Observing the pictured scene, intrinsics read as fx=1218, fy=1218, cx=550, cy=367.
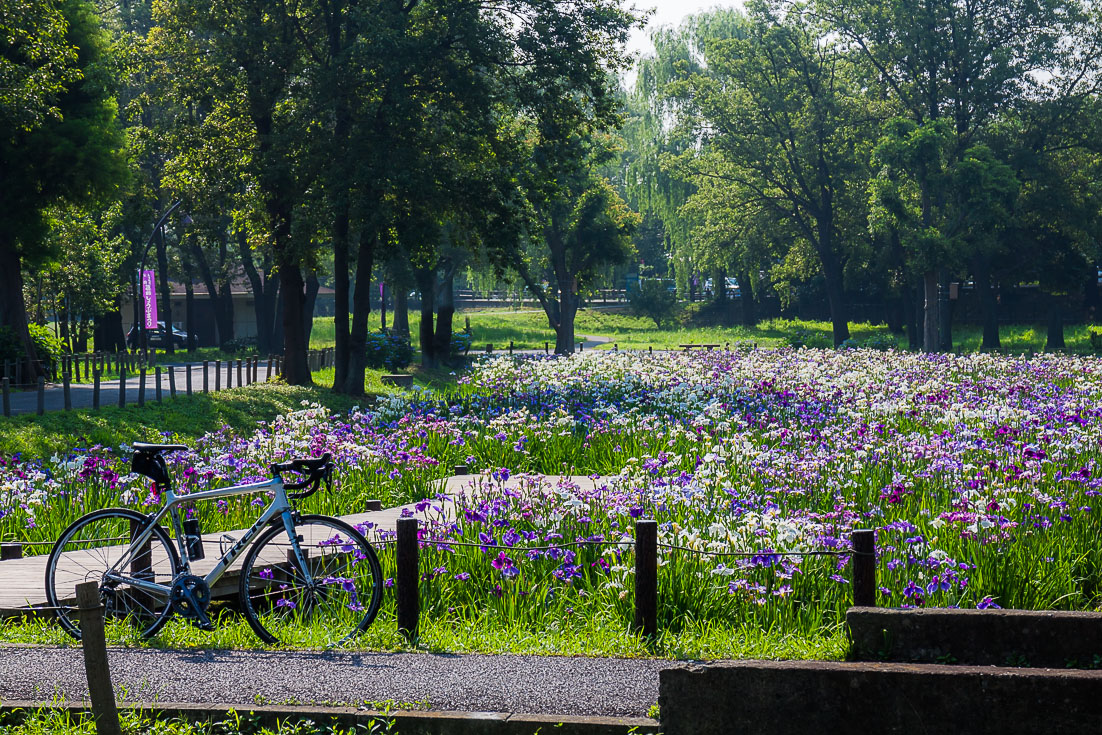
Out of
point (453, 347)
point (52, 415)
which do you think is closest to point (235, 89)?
point (52, 415)

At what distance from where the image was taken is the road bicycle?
24.9ft

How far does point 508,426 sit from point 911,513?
724 centimetres

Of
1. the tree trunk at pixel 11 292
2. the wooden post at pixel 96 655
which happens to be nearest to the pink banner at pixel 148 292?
the tree trunk at pixel 11 292

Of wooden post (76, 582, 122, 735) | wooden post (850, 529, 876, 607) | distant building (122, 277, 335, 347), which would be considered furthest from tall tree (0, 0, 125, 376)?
distant building (122, 277, 335, 347)

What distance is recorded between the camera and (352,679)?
664cm

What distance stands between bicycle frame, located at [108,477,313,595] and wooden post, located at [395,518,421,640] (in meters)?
0.62

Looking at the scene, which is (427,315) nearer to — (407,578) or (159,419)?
(159,419)

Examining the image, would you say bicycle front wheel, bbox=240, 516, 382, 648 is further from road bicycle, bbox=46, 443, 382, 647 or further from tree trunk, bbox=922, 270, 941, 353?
tree trunk, bbox=922, 270, 941, 353

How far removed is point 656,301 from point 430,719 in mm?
69444

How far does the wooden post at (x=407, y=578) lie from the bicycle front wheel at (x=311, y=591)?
17 centimetres

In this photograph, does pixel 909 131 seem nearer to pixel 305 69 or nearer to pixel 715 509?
pixel 305 69

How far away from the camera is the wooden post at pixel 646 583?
25.3 feet

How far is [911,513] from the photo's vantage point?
9992 millimetres

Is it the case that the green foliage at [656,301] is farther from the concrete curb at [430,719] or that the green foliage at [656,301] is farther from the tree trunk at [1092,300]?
the concrete curb at [430,719]
